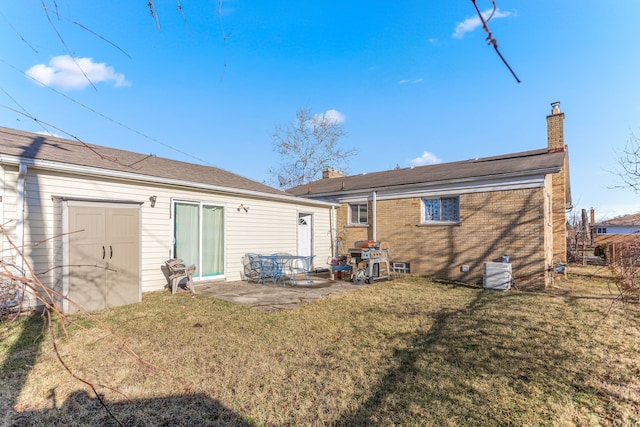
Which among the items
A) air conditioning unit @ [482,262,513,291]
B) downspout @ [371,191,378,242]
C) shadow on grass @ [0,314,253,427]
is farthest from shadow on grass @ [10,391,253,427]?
downspout @ [371,191,378,242]

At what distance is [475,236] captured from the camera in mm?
10070

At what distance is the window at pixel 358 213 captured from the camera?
43.1 feet

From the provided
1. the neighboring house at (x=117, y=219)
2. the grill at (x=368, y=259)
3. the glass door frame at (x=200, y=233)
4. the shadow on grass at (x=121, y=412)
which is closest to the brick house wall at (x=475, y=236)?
the grill at (x=368, y=259)

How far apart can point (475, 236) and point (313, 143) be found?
68.6 feet

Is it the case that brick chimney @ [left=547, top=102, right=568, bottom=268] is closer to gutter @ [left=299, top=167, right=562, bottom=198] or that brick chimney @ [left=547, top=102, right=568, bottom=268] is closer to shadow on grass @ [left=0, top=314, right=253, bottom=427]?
gutter @ [left=299, top=167, right=562, bottom=198]

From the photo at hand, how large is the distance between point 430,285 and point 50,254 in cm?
913

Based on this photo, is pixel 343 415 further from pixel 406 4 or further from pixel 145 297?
pixel 145 297

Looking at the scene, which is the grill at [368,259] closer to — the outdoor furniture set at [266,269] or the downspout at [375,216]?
the outdoor furniture set at [266,269]

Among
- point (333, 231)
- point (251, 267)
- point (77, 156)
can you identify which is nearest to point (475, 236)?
point (333, 231)

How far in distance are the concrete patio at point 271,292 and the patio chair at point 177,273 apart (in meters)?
0.34

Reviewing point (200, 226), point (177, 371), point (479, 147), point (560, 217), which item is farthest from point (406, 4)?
point (479, 147)

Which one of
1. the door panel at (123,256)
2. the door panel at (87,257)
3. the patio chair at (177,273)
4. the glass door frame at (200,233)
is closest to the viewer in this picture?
the door panel at (87,257)

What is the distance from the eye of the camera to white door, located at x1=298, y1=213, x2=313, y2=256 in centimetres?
1252

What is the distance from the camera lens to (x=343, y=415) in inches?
112
